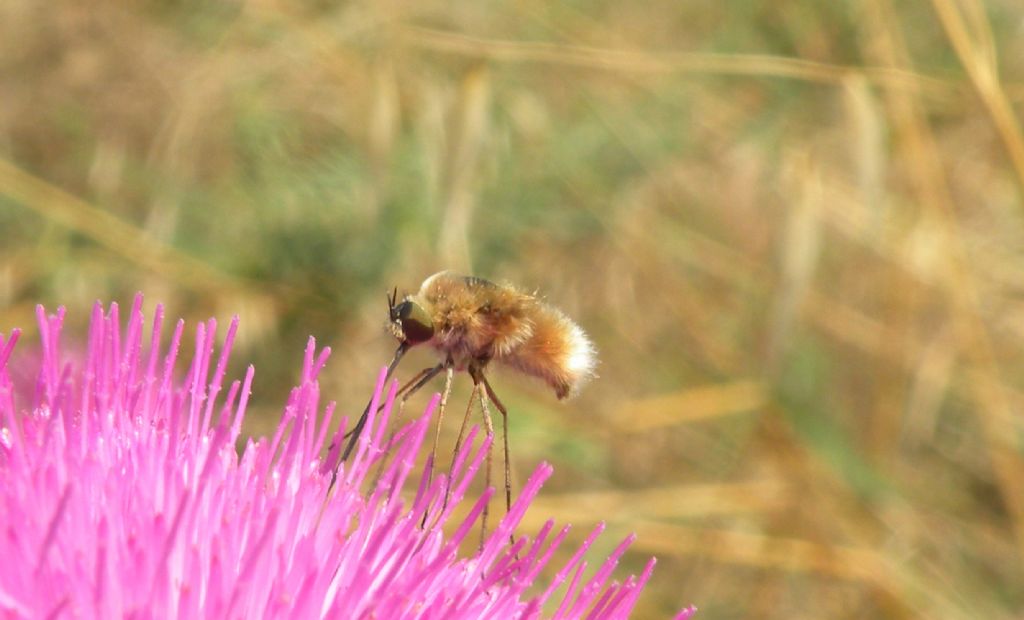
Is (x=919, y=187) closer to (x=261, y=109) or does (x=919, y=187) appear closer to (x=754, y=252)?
(x=754, y=252)

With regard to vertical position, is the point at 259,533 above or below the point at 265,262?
below

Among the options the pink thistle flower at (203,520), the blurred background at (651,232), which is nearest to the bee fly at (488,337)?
the pink thistle flower at (203,520)

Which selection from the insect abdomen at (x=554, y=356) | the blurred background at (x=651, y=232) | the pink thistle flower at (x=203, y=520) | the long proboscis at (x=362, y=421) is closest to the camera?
the pink thistle flower at (x=203, y=520)

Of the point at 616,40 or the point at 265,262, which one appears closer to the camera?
the point at 265,262

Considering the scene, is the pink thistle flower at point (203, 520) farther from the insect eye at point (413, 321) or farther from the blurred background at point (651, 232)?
the blurred background at point (651, 232)

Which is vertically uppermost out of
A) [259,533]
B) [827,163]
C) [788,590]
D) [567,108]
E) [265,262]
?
[827,163]

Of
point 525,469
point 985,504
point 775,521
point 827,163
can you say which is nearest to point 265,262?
point 525,469

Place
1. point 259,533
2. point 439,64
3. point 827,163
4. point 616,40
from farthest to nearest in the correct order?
point 827,163 < point 616,40 < point 439,64 < point 259,533

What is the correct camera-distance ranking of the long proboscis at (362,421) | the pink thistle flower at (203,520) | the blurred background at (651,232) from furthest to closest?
the blurred background at (651,232) → the long proboscis at (362,421) → the pink thistle flower at (203,520)

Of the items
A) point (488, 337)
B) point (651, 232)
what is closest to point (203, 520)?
point (488, 337)
